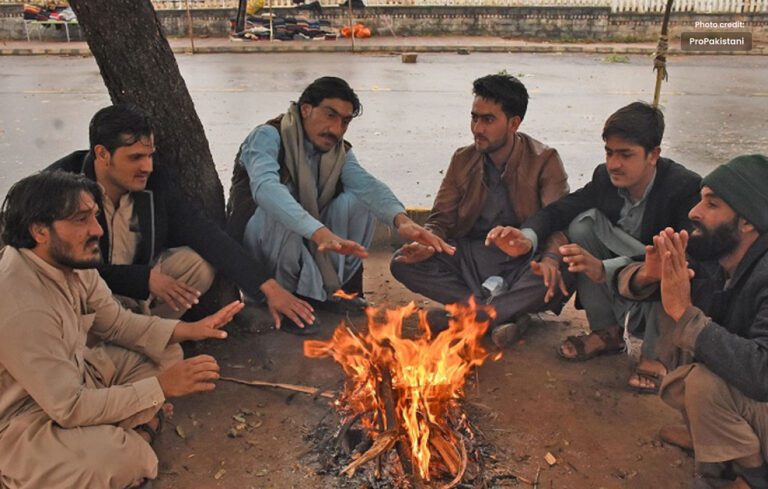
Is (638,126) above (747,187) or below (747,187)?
above

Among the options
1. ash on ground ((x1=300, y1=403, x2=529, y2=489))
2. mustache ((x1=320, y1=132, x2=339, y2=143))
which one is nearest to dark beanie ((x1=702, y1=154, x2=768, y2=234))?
ash on ground ((x1=300, y1=403, x2=529, y2=489))

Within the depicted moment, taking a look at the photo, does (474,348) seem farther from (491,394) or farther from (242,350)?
(242,350)

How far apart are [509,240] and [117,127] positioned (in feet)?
7.23

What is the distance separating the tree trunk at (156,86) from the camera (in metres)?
3.96

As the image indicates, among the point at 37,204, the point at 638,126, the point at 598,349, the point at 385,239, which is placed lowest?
the point at 598,349

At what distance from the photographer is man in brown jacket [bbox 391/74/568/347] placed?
13.9ft

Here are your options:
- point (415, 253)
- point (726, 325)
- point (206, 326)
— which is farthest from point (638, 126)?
point (206, 326)

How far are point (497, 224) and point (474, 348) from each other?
108cm

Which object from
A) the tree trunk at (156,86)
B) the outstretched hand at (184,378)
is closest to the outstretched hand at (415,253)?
the tree trunk at (156,86)

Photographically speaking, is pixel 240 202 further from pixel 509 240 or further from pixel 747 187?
pixel 747 187

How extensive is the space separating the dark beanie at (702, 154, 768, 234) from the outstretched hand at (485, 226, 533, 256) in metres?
1.27

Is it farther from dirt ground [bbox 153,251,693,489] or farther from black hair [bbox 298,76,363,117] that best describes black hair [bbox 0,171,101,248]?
black hair [bbox 298,76,363,117]

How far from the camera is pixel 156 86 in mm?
4129

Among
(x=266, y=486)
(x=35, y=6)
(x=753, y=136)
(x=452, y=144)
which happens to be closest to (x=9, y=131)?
(x=452, y=144)
